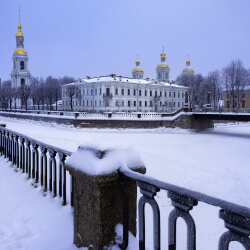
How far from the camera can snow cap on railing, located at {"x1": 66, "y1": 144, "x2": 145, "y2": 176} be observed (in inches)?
102

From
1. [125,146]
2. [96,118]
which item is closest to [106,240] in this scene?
[125,146]

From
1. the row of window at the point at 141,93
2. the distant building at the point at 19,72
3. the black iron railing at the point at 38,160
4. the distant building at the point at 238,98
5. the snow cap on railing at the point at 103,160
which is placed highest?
the distant building at the point at 19,72

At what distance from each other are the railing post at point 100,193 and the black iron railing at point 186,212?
0.34ft

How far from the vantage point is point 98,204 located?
2.65m

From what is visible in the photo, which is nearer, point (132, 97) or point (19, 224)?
point (19, 224)

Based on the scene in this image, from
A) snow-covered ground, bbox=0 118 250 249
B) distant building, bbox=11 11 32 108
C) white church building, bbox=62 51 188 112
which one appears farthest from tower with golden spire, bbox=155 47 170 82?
snow-covered ground, bbox=0 118 250 249

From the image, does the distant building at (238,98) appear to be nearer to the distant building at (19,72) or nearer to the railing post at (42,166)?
the railing post at (42,166)

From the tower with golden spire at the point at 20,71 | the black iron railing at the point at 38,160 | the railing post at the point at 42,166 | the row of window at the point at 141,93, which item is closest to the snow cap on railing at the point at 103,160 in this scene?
the black iron railing at the point at 38,160

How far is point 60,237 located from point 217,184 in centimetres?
A: 1180

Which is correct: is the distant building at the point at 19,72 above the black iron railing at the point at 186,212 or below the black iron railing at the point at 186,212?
above

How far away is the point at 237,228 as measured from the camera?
1.65 meters

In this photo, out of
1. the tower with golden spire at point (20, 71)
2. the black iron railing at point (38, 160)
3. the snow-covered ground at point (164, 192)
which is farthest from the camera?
the tower with golden spire at point (20, 71)

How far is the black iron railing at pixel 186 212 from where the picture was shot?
5.32 ft

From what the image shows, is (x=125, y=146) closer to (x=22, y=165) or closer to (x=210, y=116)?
(x=22, y=165)
